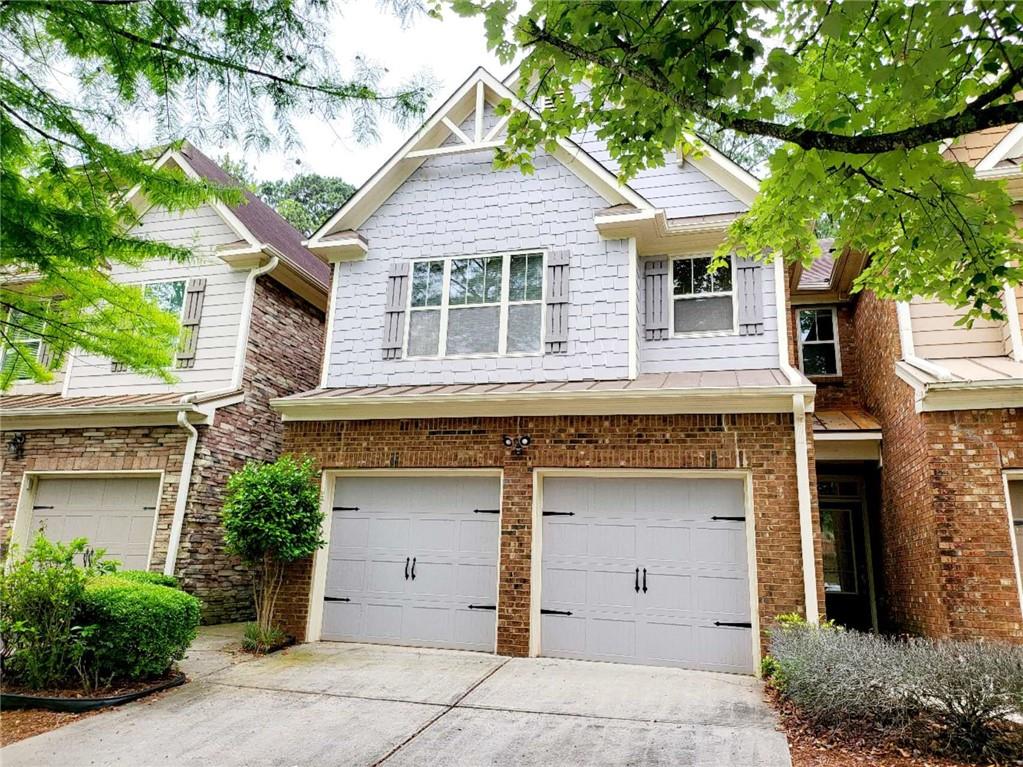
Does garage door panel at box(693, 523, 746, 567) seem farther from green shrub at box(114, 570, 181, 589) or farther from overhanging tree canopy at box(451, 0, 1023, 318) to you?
green shrub at box(114, 570, 181, 589)

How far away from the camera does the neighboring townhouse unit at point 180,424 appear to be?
379 inches

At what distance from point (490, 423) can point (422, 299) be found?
7.54ft

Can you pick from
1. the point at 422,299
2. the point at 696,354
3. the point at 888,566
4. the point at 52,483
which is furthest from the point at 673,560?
the point at 52,483

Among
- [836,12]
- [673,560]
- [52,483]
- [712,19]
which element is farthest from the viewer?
[52,483]

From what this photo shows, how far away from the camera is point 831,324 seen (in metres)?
12.0

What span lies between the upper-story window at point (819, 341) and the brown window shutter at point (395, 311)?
23.2 ft

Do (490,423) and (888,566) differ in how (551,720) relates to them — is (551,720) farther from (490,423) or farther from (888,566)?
(888,566)

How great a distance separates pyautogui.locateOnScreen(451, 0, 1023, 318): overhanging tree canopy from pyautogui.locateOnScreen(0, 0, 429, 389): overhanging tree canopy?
3.25ft

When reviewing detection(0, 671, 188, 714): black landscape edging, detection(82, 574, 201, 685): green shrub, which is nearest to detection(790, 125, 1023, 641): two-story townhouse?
detection(82, 574, 201, 685): green shrub

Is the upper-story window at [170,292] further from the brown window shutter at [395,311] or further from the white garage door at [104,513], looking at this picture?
the brown window shutter at [395,311]

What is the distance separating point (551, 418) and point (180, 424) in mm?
5393

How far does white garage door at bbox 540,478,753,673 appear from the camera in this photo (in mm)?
7559

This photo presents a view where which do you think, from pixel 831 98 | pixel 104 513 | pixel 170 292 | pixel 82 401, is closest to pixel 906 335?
pixel 831 98

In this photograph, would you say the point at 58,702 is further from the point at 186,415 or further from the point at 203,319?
the point at 203,319
